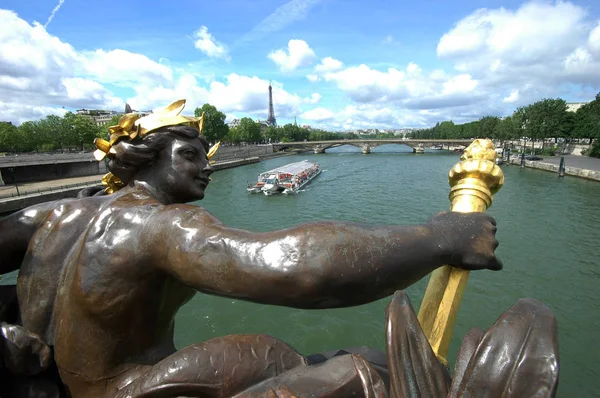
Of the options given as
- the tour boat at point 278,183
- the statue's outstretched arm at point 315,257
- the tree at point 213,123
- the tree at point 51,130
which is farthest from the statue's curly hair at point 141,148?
the tree at point 213,123

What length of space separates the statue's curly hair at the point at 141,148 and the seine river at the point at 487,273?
24.2 feet

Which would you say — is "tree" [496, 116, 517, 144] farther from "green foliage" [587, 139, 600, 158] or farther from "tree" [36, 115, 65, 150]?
"tree" [36, 115, 65, 150]

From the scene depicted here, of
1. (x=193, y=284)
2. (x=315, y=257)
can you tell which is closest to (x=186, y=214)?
(x=193, y=284)

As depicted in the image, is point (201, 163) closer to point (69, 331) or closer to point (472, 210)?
point (69, 331)

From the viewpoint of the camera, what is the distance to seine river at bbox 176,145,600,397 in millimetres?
8656

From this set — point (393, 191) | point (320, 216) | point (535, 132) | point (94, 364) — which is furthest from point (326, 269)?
point (535, 132)

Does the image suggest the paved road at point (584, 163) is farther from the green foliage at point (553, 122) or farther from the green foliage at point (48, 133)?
the green foliage at point (48, 133)

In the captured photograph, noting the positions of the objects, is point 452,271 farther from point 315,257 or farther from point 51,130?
point 51,130

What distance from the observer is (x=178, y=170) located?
1601 millimetres

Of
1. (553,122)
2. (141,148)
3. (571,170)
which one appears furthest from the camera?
(553,122)

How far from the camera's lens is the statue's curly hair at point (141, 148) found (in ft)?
5.21

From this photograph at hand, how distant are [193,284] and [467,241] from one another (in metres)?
0.88

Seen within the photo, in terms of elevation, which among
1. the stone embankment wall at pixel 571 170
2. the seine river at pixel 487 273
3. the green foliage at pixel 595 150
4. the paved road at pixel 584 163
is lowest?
the seine river at pixel 487 273

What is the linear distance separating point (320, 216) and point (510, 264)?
10863 millimetres
